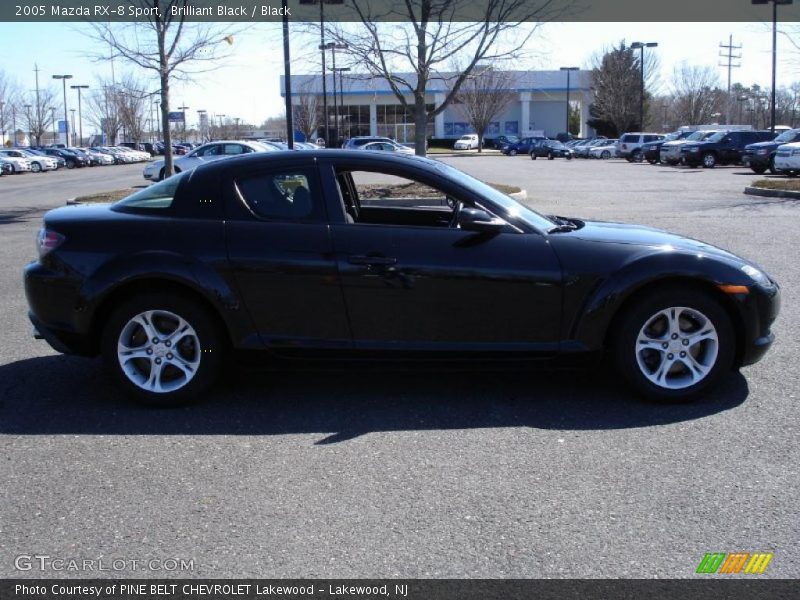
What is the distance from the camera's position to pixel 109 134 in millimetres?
92000

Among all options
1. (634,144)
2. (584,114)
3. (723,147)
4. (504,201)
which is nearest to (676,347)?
(504,201)

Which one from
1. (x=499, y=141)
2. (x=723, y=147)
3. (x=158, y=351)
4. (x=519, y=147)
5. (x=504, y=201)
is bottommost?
(x=158, y=351)

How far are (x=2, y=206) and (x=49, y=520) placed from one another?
2114cm

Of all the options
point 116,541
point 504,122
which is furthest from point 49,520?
point 504,122

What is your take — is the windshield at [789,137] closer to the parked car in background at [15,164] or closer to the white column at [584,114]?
the parked car in background at [15,164]

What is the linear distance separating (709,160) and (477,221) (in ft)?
126

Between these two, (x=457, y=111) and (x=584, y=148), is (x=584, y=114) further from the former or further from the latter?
(x=584, y=148)

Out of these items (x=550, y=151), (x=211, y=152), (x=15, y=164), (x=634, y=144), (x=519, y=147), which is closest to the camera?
(x=211, y=152)

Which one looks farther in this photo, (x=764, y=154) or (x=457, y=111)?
(x=457, y=111)

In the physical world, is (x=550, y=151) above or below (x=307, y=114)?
below

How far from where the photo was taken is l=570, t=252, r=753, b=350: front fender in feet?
16.5

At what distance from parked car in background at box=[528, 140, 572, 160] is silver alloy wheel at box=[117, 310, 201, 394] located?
56.0m

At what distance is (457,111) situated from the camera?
86062mm

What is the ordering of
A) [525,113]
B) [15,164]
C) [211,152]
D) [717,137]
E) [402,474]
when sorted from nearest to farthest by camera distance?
[402,474] < [211,152] < [717,137] < [15,164] < [525,113]
